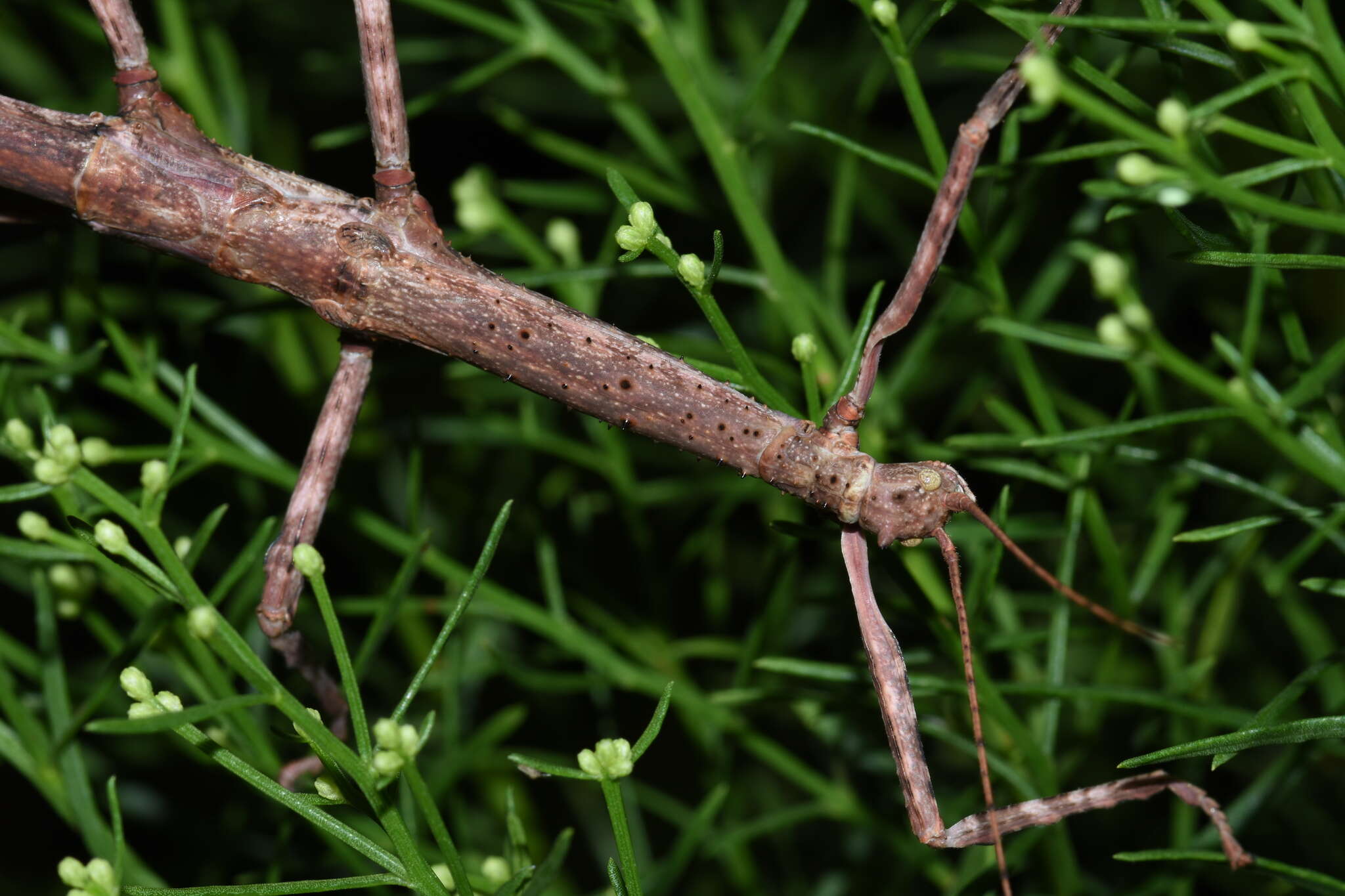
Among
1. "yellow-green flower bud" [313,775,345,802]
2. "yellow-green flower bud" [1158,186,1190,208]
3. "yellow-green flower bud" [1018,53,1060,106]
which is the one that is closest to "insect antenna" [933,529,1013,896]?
"yellow-green flower bud" [1158,186,1190,208]

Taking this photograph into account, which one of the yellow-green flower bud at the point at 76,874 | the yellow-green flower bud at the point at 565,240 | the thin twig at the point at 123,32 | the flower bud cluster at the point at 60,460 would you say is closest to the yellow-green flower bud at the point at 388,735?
the yellow-green flower bud at the point at 76,874

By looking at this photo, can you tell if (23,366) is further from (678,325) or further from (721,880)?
(721,880)

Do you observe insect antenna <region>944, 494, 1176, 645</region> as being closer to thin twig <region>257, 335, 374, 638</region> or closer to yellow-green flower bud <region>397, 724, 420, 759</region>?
yellow-green flower bud <region>397, 724, 420, 759</region>

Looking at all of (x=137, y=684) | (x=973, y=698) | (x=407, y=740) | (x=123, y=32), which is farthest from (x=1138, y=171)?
(x=123, y=32)

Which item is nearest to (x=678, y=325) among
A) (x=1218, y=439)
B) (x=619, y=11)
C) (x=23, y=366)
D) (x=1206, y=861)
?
(x=619, y=11)

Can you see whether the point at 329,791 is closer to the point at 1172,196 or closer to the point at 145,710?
the point at 145,710

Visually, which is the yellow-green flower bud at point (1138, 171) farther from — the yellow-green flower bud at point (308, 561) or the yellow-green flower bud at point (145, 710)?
the yellow-green flower bud at point (145, 710)

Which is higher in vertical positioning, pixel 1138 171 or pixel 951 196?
pixel 951 196
